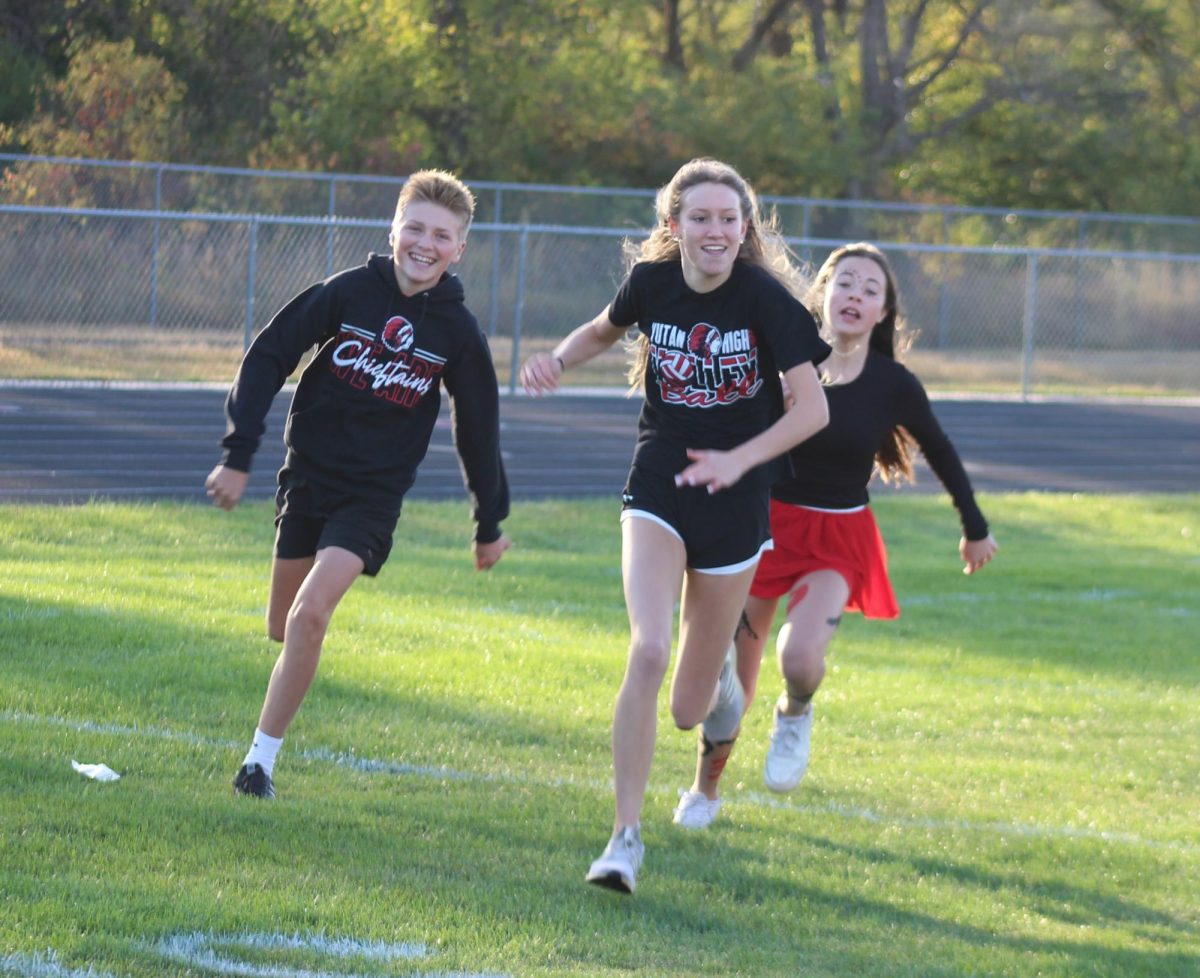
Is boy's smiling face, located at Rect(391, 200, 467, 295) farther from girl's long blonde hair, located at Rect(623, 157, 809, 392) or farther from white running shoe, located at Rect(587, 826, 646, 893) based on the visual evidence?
white running shoe, located at Rect(587, 826, 646, 893)

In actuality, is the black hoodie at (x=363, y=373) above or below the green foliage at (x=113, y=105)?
below

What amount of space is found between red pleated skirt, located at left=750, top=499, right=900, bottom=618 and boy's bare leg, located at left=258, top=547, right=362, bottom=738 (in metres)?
1.51

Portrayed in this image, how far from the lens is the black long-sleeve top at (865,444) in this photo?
237 inches

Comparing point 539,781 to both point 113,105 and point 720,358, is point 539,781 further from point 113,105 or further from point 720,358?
point 113,105

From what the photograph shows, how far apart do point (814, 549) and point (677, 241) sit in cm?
138

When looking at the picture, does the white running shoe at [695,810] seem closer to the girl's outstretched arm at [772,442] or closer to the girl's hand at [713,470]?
the girl's outstretched arm at [772,442]

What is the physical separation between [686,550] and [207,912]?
5.40 ft

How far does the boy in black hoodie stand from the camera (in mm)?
5328

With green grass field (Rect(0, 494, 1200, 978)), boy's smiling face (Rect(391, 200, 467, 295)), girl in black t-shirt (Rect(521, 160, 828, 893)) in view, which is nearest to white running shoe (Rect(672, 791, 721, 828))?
green grass field (Rect(0, 494, 1200, 978))

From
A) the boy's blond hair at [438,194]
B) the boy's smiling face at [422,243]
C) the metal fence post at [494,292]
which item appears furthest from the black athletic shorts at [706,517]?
the metal fence post at [494,292]

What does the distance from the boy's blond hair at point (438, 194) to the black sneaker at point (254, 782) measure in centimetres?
172

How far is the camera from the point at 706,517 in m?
4.98

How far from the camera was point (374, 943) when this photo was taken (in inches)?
161

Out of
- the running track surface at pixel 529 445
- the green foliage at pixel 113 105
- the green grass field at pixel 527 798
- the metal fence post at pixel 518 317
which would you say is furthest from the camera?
the green foliage at pixel 113 105
